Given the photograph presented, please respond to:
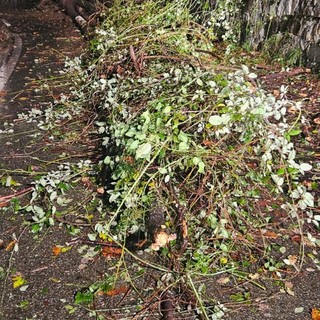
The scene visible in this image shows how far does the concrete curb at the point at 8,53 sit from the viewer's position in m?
7.06

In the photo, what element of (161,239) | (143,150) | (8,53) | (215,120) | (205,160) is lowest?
(8,53)

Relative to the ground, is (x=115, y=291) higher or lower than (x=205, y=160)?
lower

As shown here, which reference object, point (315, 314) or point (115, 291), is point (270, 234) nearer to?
point (315, 314)

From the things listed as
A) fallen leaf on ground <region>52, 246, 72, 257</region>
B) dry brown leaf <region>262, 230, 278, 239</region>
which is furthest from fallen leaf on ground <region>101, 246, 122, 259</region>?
dry brown leaf <region>262, 230, 278, 239</region>

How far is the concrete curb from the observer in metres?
7.06

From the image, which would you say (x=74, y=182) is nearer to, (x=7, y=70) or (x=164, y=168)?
(x=164, y=168)

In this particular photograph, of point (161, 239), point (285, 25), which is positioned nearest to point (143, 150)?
point (161, 239)

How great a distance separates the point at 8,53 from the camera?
27.1 ft

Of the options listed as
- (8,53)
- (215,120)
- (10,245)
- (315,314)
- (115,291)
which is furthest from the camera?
(8,53)

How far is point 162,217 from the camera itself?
3098mm

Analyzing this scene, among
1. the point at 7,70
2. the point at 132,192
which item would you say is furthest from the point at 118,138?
the point at 7,70

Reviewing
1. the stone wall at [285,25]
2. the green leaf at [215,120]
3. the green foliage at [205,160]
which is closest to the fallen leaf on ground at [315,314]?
the green foliage at [205,160]

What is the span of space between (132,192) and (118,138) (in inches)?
22.6

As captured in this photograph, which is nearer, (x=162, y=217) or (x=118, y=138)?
(x=162, y=217)
